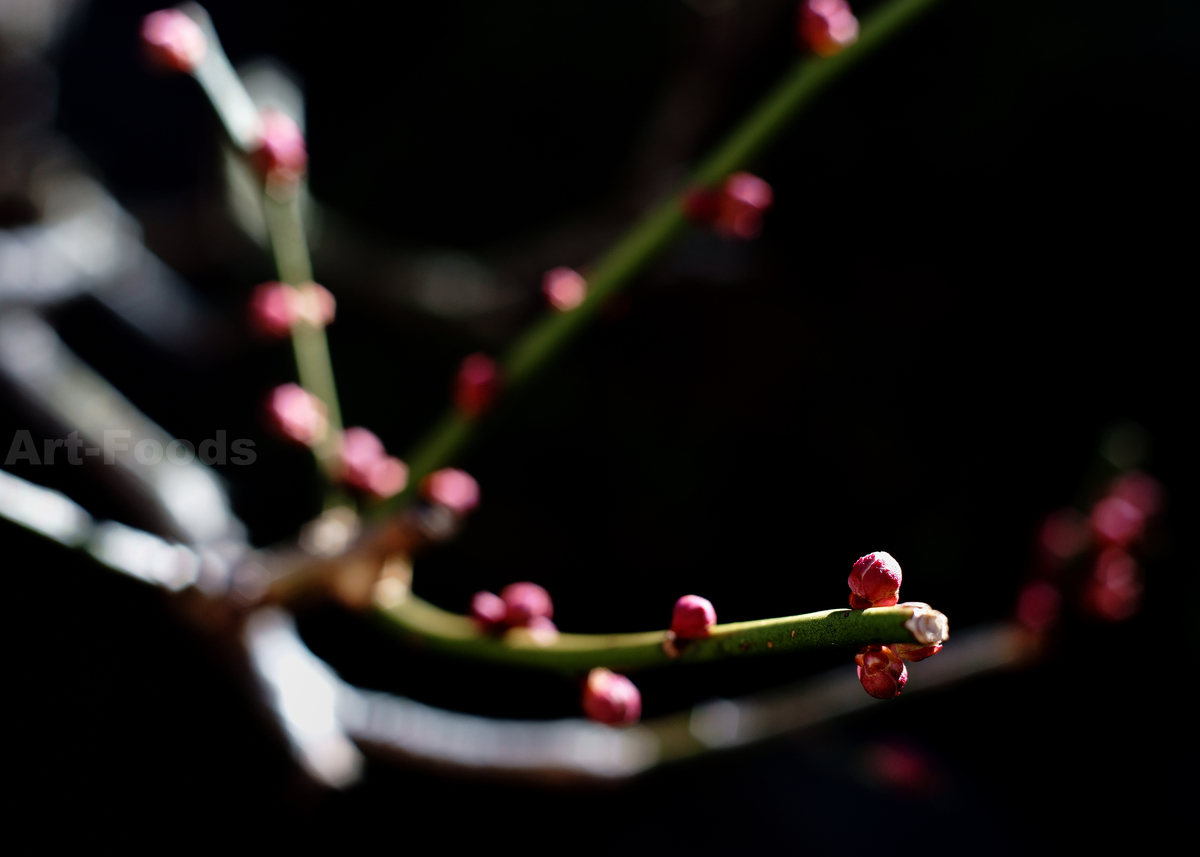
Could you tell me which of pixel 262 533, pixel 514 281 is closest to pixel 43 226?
pixel 262 533

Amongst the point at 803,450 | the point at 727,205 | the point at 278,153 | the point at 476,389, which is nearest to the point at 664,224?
the point at 727,205

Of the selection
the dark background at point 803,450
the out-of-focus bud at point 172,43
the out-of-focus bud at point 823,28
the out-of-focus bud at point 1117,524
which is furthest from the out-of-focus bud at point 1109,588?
the out-of-focus bud at point 172,43

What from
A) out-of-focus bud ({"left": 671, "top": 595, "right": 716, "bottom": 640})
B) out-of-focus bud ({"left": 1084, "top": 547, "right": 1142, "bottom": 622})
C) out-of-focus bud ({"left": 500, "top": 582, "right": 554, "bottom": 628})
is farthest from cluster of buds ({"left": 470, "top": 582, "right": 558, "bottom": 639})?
out-of-focus bud ({"left": 1084, "top": 547, "right": 1142, "bottom": 622})

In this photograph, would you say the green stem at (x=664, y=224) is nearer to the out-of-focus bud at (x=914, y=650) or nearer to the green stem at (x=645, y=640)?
the green stem at (x=645, y=640)

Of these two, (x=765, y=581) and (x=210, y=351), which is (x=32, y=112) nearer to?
(x=210, y=351)

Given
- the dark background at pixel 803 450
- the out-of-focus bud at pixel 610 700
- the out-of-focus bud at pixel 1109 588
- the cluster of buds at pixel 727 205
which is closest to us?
the out-of-focus bud at pixel 610 700

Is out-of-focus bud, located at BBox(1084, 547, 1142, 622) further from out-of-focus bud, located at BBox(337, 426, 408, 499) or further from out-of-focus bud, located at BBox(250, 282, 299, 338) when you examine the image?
out-of-focus bud, located at BBox(250, 282, 299, 338)

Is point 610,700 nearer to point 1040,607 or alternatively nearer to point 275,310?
point 275,310
